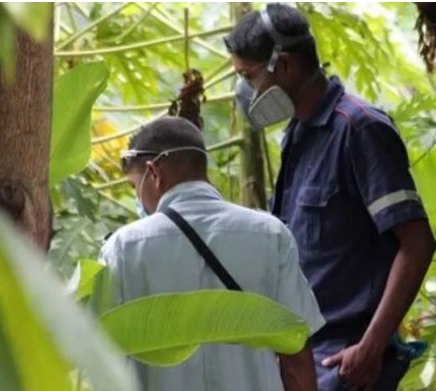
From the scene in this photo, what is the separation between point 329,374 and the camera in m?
2.23

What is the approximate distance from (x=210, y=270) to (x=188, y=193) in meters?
0.16

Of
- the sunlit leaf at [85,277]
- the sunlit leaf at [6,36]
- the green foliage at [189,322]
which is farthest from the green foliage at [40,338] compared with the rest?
the sunlit leaf at [85,277]

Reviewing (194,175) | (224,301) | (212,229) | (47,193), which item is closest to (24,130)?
(47,193)

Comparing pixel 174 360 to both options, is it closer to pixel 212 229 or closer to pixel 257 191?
pixel 212 229

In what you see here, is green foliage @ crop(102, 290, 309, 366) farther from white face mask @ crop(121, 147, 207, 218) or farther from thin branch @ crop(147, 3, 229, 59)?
thin branch @ crop(147, 3, 229, 59)

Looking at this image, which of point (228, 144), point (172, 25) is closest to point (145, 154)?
point (228, 144)

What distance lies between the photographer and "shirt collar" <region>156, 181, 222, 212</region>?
2100 millimetres

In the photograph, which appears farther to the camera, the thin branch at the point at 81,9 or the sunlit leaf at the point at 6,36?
the thin branch at the point at 81,9

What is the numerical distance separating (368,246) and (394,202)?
0.13 metres

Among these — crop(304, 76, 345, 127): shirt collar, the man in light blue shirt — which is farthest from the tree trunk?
crop(304, 76, 345, 127): shirt collar

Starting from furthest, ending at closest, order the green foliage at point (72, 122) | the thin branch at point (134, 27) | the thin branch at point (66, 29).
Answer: the thin branch at point (66, 29)
the thin branch at point (134, 27)
the green foliage at point (72, 122)

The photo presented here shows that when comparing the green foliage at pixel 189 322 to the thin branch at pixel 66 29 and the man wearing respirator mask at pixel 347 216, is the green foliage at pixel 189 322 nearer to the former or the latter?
the man wearing respirator mask at pixel 347 216

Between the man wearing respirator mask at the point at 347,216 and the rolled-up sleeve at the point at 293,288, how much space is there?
0.14 meters

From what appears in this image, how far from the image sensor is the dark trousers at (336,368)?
7.32 ft
